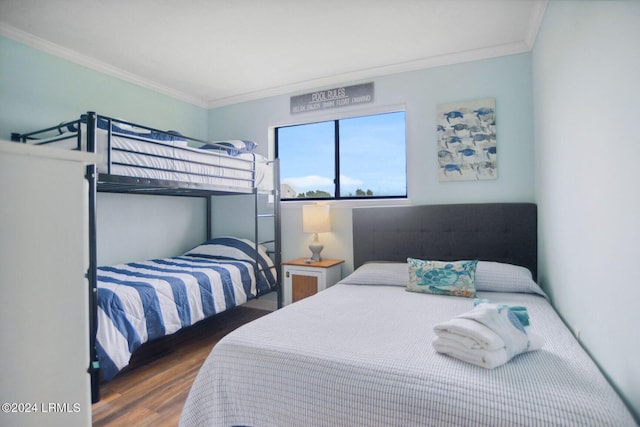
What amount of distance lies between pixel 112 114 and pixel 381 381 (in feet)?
11.0

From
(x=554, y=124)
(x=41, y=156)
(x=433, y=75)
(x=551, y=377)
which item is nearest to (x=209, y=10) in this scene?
(x=433, y=75)

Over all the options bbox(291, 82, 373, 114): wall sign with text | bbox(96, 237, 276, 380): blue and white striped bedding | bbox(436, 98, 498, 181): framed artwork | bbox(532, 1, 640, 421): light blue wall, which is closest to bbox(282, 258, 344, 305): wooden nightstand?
bbox(96, 237, 276, 380): blue and white striped bedding

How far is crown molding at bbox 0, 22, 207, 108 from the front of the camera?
2570 millimetres

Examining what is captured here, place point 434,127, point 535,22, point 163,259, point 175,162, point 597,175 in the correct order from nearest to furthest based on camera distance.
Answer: point 597,175, point 535,22, point 175,162, point 434,127, point 163,259

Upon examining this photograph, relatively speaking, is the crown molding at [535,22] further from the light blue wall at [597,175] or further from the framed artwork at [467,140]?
the framed artwork at [467,140]

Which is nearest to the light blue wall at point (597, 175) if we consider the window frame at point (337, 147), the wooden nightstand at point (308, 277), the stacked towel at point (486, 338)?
the stacked towel at point (486, 338)

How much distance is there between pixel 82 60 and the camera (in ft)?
9.78

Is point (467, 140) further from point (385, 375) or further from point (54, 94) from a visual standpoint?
point (54, 94)

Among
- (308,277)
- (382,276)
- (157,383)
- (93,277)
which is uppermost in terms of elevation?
(93,277)

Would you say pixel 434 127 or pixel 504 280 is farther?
pixel 434 127

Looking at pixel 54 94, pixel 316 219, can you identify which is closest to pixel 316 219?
Answer: pixel 316 219

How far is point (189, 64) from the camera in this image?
3.13m

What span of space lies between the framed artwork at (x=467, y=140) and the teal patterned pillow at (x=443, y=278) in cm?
93

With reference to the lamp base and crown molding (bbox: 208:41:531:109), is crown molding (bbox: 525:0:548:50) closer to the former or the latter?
crown molding (bbox: 208:41:531:109)
